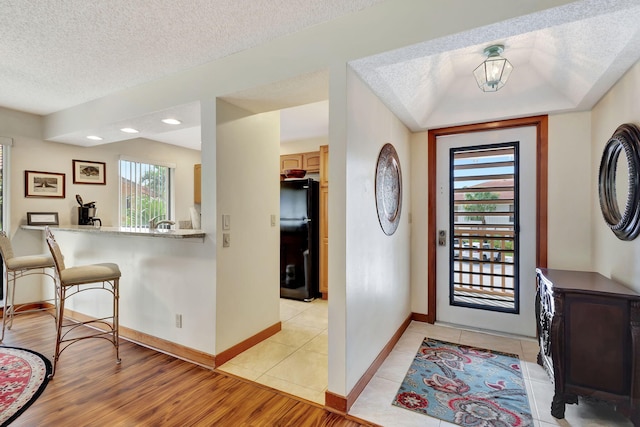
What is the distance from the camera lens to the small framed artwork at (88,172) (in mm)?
3992

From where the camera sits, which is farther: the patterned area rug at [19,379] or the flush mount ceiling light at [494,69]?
the flush mount ceiling light at [494,69]

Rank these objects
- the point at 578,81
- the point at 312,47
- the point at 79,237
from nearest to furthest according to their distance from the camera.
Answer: the point at 312,47, the point at 578,81, the point at 79,237

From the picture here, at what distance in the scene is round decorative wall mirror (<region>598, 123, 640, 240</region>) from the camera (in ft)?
5.86

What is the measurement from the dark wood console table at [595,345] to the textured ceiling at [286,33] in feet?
4.54

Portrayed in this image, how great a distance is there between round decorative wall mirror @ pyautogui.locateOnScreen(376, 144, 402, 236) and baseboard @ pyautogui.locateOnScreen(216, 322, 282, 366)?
59.1 inches

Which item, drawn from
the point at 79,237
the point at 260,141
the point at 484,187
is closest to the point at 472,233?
the point at 484,187

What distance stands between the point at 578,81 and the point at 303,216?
3.07m

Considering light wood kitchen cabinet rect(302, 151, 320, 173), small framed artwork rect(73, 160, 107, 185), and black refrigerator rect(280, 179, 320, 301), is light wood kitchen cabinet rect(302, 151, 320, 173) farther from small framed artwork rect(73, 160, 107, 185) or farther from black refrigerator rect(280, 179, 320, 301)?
small framed artwork rect(73, 160, 107, 185)

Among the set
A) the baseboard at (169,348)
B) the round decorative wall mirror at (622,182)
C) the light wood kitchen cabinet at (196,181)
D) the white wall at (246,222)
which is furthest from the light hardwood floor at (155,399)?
the light wood kitchen cabinet at (196,181)

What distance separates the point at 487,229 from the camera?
2.99 metres

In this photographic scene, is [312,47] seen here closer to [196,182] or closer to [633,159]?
[633,159]

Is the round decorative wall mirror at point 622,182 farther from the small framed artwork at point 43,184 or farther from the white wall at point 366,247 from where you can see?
the small framed artwork at point 43,184

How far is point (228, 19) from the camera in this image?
1849mm

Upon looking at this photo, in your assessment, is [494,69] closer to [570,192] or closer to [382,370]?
[570,192]
